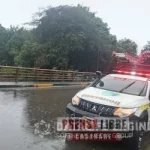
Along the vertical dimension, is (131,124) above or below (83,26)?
below

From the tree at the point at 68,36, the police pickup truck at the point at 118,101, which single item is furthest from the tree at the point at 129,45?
the police pickup truck at the point at 118,101

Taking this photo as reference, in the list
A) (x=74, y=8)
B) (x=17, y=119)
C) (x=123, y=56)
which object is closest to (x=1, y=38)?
(x=74, y=8)

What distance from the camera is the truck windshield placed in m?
7.11

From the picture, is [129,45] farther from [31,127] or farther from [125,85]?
[31,127]

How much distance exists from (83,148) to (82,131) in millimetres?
386

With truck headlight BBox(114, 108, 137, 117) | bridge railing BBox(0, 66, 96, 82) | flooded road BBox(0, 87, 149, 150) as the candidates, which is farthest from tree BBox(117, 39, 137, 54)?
truck headlight BBox(114, 108, 137, 117)

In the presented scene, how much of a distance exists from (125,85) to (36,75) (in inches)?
536

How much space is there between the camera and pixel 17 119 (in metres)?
7.87

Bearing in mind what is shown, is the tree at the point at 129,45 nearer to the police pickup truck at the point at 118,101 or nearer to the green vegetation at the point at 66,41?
the green vegetation at the point at 66,41

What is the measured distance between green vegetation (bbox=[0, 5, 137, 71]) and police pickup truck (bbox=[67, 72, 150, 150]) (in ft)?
58.4

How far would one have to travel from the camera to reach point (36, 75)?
20.3 meters

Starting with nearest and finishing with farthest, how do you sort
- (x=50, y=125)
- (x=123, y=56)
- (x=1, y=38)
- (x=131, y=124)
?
1. (x=131, y=124)
2. (x=50, y=125)
3. (x=123, y=56)
4. (x=1, y=38)

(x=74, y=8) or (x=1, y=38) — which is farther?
(x=1, y=38)

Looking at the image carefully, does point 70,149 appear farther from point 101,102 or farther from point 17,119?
point 17,119
